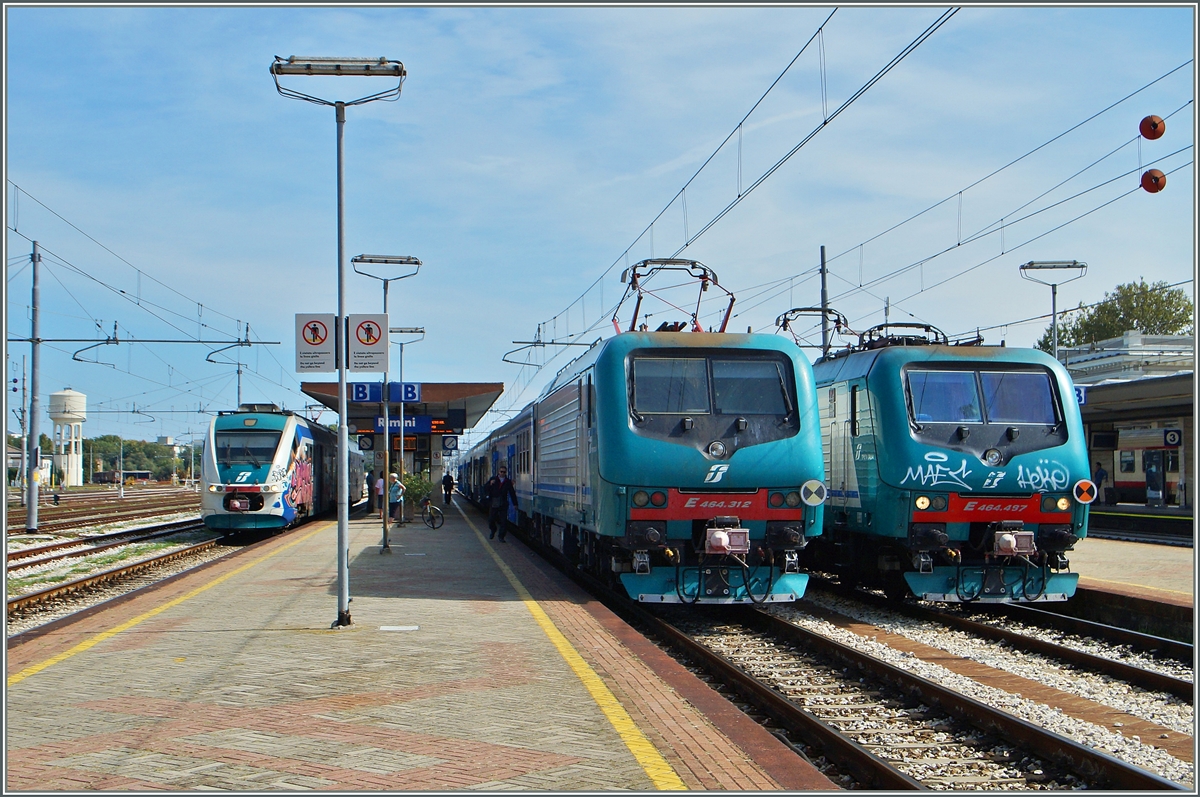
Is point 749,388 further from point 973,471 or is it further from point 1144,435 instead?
point 1144,435

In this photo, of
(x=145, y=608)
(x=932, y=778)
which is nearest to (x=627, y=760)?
(x=932, y=778)

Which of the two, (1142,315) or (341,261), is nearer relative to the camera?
(341,261)

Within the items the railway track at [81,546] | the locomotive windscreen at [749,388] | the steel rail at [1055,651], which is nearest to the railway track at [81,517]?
the railway track at [81,546]

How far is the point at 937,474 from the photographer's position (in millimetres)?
12125

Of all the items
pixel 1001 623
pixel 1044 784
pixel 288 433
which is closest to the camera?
pixel 1044 784

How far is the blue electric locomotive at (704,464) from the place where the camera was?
38.0 feet

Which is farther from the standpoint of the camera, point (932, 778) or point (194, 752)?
point (932, 778)

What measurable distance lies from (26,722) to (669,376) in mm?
7394

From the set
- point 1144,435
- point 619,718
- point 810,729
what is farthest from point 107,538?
point 1144,435

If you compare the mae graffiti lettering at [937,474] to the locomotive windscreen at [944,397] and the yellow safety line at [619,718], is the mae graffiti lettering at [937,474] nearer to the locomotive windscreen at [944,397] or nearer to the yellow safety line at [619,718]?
the locomotive windscreen at [944,397]

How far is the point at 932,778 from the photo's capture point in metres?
6.42

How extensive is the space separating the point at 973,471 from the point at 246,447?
17081mm

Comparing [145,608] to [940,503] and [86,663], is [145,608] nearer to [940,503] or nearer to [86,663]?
[86,663]

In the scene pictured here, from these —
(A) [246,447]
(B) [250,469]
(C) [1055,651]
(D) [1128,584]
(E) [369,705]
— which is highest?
(A) [246,447]
